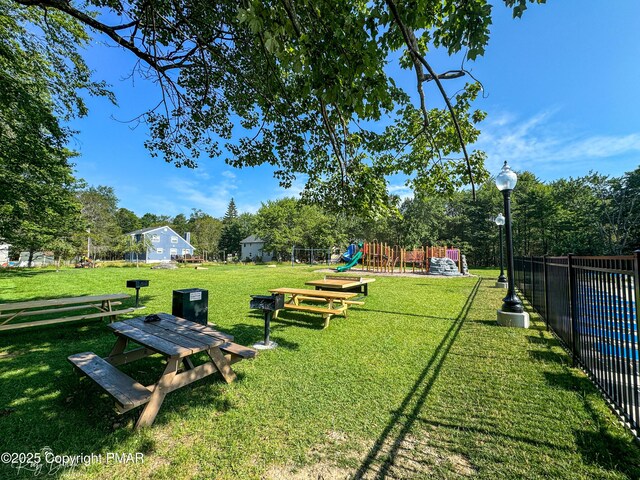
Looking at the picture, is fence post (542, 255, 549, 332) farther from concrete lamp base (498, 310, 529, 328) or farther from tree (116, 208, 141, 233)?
tree (116, 208, 141, 233)

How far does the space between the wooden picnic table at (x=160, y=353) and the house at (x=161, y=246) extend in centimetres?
3867

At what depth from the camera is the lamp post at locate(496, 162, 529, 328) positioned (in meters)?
5.47

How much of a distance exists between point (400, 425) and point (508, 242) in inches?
198

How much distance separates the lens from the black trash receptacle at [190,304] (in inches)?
181

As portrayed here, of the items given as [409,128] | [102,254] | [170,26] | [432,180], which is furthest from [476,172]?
[102,254]

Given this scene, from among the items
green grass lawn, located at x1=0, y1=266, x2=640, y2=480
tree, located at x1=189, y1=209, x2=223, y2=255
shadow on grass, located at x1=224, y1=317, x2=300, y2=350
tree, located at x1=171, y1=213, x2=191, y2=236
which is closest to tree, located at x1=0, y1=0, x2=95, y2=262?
green grass lawn, located at x1=0, y1=266, x2=640, y2=480

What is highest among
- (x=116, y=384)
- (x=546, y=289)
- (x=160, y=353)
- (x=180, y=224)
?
(x=180, y=224)

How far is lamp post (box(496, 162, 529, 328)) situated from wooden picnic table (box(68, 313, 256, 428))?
5254mm

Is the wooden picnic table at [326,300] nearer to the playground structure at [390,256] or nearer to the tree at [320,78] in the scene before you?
the tree at [320,78]

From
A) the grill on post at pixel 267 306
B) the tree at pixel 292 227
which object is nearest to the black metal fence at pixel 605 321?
the grill on post at pixel 267 306

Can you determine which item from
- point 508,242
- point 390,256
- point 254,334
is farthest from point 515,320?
point 390,256

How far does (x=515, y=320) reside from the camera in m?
5.47

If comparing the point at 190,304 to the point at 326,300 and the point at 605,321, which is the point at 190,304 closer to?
the point at 326,300

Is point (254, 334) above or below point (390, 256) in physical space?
below
